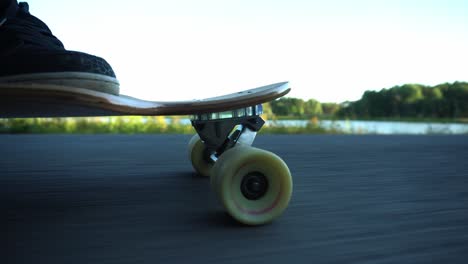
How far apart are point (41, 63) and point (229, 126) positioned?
2.37ft

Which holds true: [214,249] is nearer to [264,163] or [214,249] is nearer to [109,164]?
[264,163]

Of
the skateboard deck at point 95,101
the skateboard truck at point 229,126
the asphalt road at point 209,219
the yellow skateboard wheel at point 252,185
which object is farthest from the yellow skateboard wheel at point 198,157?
the yellow skateboard wheel at point 252,185

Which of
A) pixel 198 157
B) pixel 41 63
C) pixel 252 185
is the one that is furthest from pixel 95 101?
pixel 198 157

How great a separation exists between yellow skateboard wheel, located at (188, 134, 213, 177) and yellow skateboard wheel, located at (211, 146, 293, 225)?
0.91 meters

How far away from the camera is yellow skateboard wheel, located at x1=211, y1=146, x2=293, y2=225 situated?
4.12 ft

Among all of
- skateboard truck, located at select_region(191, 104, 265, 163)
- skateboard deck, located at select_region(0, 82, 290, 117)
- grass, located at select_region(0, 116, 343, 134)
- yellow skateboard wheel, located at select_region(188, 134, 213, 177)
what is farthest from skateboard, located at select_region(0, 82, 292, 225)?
grass, located at select_region(0, 116, 343, 134)

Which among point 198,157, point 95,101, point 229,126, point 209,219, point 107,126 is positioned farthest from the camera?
point 107,126

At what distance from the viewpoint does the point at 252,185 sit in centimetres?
130

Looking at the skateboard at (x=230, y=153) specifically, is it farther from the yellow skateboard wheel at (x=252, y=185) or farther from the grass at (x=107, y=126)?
the grass at (x=107, y=126)

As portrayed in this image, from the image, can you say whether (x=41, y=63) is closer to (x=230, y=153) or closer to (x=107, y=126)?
(x=230, y=153)

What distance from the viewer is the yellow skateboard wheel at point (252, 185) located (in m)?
1.26

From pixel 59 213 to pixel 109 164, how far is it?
1.31 metres

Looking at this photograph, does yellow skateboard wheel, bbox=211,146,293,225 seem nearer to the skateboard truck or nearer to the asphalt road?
the asphalt road

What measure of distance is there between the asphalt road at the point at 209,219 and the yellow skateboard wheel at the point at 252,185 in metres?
0.05
